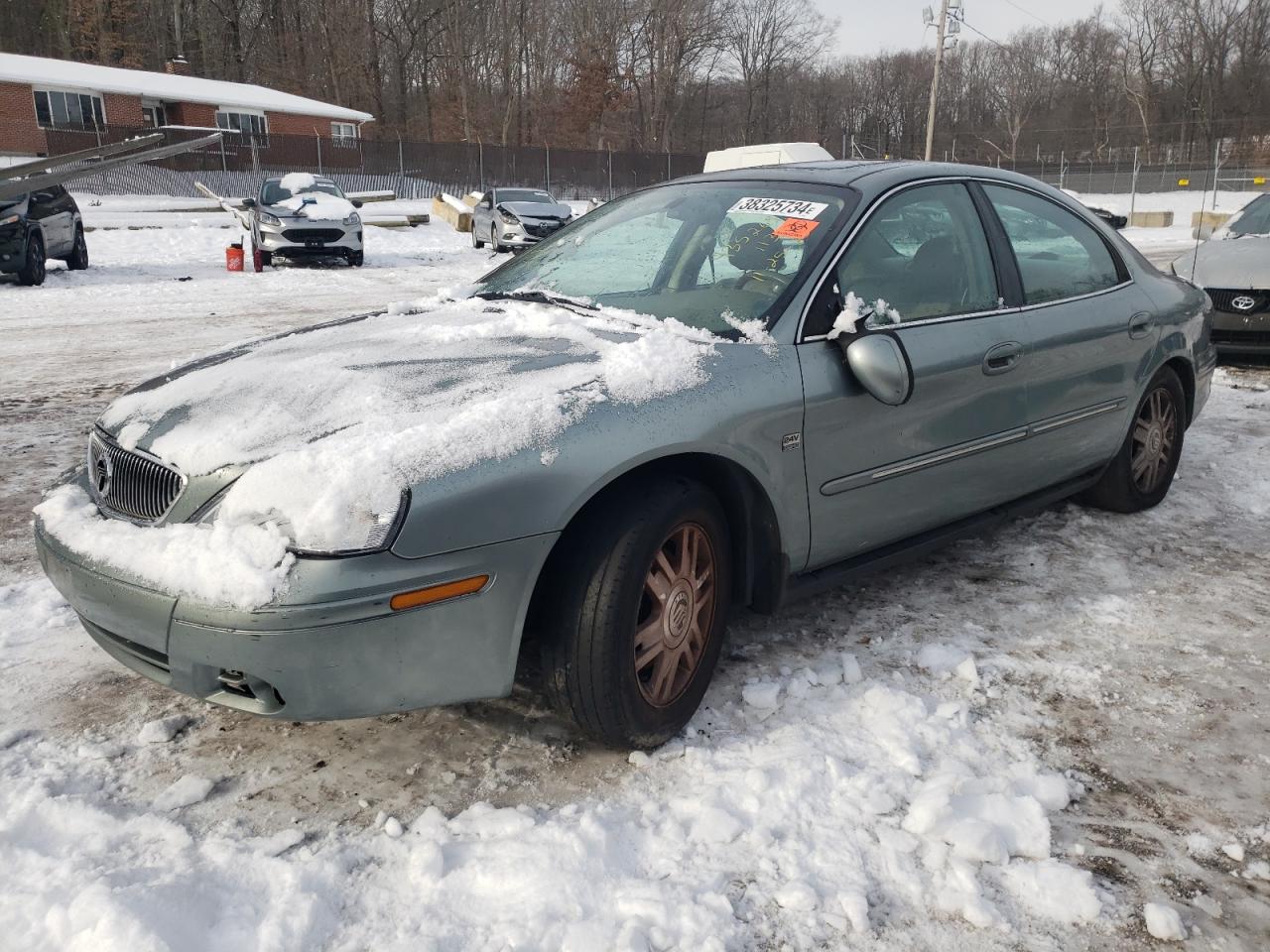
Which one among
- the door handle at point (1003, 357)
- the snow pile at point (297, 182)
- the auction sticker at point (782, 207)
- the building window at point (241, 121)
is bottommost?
the door handle at point (1003, 357)

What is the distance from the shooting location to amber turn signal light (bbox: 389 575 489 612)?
220 cm

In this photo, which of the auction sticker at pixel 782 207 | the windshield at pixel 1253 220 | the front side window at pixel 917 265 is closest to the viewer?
the front side window at pixel 917 265

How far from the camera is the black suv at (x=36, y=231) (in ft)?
40.7

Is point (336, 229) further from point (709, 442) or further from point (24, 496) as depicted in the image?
point (709, 442)

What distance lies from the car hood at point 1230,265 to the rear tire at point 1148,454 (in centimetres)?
363

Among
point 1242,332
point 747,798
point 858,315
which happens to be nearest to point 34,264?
point 858,315

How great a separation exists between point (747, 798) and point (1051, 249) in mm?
2650

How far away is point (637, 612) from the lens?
8.29ft

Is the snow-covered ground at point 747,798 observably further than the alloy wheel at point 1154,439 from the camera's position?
No

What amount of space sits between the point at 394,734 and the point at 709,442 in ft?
3.87

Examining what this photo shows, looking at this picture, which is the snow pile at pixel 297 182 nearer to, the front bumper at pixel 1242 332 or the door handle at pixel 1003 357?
the front bumper at pixel 1242 332

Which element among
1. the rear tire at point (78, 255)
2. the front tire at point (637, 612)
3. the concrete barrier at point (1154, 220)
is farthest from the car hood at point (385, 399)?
the concrete barrier at point (1154, 220)

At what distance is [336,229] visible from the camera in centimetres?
1689

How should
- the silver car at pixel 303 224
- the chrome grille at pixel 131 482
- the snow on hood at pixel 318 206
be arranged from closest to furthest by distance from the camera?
1. the chrome grille at pixel 131 482
2. the silver car at pixel 303 224
3. the snow on hood at pixel 318 206
